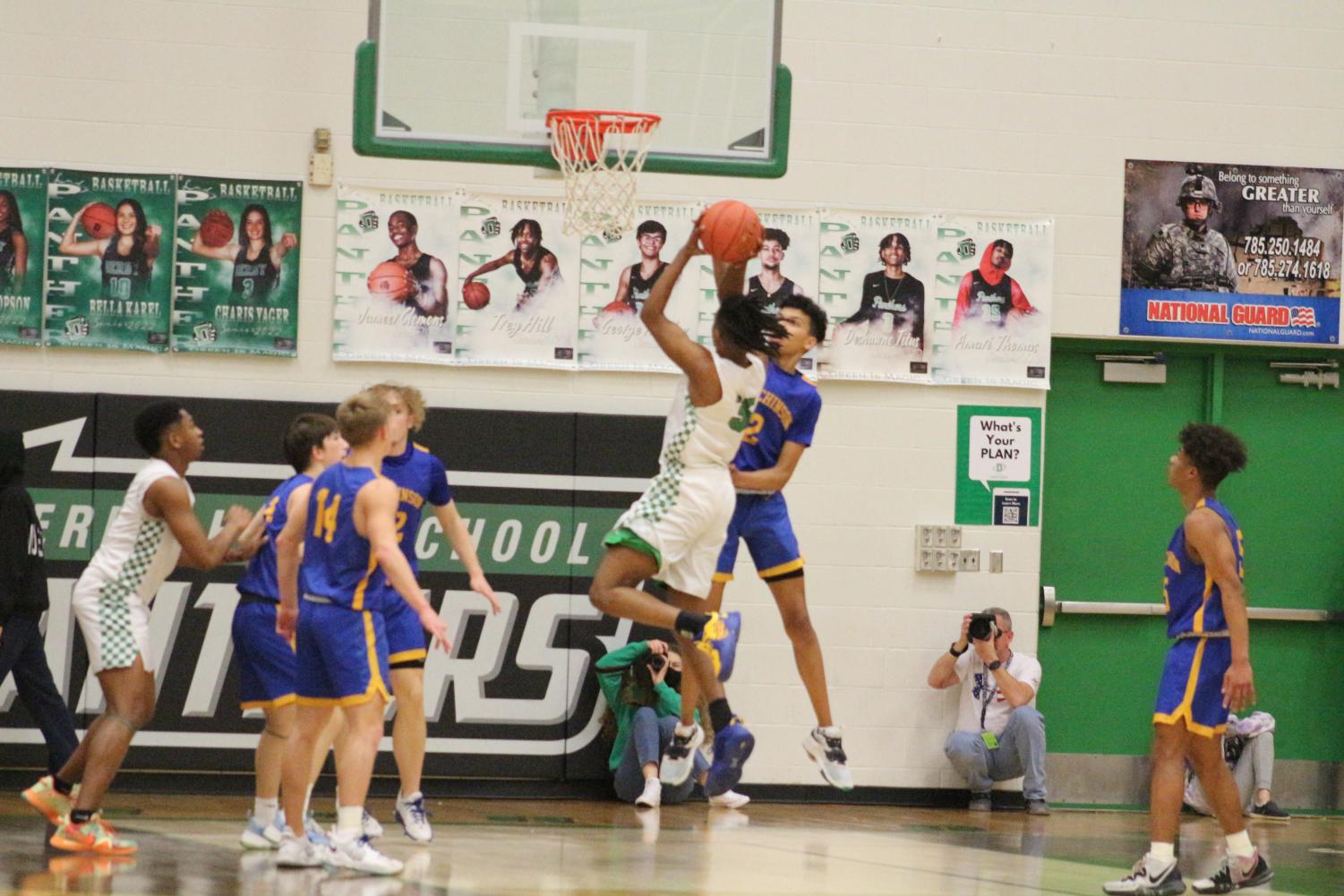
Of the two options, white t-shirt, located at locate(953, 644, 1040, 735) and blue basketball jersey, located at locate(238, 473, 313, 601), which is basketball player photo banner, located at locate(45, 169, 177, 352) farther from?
white t-shirt, located at locate(953, 644, 1040, 735)

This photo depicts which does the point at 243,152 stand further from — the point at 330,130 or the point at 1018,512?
the point at 1018,512

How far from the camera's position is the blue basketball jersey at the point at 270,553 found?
7.02 meters

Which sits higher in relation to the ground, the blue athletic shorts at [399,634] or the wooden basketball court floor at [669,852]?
the blue athletic shorts at [399,634]

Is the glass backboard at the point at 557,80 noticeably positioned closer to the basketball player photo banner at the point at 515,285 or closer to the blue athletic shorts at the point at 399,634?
the basketball player photo banner at the point at 515,285

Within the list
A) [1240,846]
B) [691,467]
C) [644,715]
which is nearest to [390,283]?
[644,715]

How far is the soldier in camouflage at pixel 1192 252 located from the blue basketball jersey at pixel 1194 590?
13.8 feet

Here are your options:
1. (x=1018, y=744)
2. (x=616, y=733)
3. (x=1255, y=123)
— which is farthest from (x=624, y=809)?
(x=1255, y=123)

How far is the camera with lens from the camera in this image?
10.1 meters

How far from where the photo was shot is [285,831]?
6.95m

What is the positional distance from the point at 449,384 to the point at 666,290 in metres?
4.28

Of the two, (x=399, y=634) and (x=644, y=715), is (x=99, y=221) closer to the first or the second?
(x=399, y=634)

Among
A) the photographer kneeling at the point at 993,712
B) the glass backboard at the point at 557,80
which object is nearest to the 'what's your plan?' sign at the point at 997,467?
the photographer kneeling at the point at 993,712

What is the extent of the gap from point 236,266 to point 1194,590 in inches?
233

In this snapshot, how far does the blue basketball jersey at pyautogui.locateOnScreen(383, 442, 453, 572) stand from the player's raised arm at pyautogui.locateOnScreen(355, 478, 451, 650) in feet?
4.30
